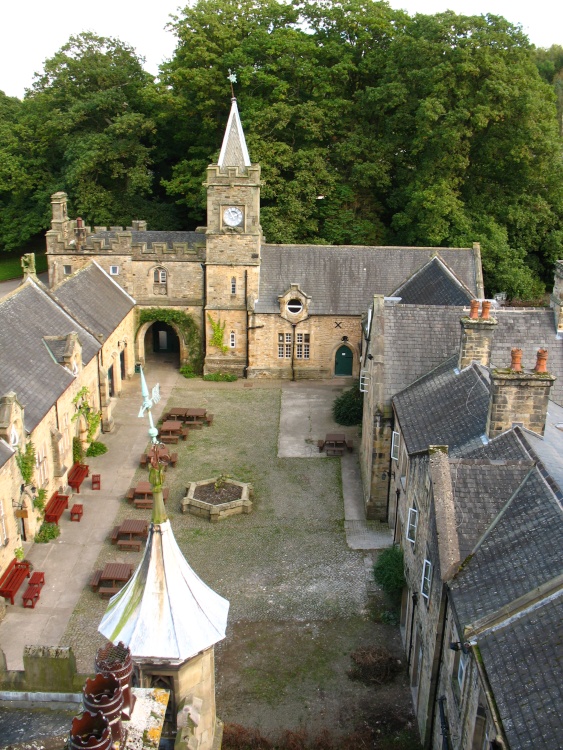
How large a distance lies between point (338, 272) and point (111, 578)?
22.8 m

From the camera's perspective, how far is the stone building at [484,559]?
11.5 meters

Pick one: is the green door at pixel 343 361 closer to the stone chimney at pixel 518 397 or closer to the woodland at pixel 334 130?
the woodland at pixel 334 130

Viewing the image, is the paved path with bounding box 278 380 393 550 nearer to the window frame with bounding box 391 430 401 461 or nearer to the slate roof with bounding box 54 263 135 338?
the window frame with bounding box 391 430 401 461

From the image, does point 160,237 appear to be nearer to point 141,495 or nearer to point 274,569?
point 141,495

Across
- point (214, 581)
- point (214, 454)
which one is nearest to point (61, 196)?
point (214, 454)

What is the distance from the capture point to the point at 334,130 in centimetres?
4888

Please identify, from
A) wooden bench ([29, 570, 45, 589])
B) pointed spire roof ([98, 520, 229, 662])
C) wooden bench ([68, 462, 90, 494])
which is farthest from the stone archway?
pointed spire roof ([98, 520, 229, 662])

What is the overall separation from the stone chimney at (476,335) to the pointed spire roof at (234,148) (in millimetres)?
20187

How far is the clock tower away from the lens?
38406 mm

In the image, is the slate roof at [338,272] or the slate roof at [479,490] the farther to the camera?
the slate roof at [338,272]

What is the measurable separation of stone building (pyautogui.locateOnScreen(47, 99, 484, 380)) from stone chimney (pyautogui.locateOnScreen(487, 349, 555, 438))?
21.4 meters

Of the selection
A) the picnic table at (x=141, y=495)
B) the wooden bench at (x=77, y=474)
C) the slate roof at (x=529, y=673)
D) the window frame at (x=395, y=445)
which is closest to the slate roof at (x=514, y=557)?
the slate roof at (x=529, y=673)

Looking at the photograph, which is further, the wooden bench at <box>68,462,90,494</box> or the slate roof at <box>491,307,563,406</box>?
the wooden bench at <box>68,462,90,494</box>

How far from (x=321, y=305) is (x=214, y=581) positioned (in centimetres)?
1969
